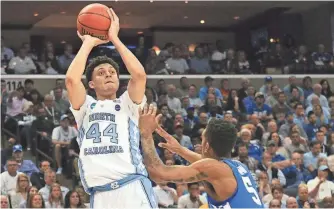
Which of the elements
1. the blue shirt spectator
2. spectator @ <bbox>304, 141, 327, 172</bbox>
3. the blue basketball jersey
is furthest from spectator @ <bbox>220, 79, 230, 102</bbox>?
the blue basketball jersey

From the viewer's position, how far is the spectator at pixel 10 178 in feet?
43.5

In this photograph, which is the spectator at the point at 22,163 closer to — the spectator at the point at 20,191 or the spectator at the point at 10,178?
the spectator at the point at 10,178

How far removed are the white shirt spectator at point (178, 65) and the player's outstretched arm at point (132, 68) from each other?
50.2ft

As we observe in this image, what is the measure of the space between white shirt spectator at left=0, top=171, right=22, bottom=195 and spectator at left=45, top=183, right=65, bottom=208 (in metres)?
0.73

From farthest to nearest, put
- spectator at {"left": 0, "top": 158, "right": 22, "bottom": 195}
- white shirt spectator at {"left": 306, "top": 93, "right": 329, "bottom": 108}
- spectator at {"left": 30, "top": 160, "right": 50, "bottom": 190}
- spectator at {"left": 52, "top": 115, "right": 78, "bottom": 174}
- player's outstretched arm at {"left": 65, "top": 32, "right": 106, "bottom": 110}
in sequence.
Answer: white shirt spectator at {"left": 306, "top": 93, "right": 329, "bottom": 108}, spectator at {"left": 52, "top": 115, "right": 78, "bottom": 174}, spectator at {"left": 30, "top": 160, "right": 50, "bottom": 190}, spectator at {"left": 0, "top": 158, "right": 22, "bottom": 195}, player's outstretched arm at {"left": 65, "top": 32, "right": 106, "bottom": 110}

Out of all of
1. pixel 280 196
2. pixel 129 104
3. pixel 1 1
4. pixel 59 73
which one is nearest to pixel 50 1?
pixel 1 1

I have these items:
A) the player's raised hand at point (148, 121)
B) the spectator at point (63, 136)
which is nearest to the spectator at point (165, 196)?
the spectator at point (63, 136)

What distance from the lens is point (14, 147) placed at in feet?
47.4

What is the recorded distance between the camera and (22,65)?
20547mm

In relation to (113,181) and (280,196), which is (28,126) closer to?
(280,196)

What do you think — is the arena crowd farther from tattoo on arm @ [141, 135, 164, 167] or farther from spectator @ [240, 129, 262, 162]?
tattoo on arm @ [141, 135, 164, 167]

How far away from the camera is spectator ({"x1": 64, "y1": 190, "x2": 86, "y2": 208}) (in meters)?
12.6

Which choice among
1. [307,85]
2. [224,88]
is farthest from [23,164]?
[307,85]

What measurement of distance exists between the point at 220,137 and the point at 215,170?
11.4 inches
